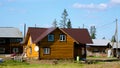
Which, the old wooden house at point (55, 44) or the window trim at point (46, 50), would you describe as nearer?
the old wooden house at point (55, 44)

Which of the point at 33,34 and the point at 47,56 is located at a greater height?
the point at 33,34

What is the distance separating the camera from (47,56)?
60000mm

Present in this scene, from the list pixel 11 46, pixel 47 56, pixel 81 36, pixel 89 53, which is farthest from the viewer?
pixel 89 53

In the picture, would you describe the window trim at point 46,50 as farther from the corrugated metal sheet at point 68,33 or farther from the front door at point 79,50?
the front door at point 79,50

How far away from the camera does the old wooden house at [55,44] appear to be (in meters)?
59.8

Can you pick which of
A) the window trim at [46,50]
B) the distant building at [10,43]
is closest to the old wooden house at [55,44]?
the window trim at [46,50]

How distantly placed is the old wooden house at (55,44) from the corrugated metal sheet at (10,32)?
25.4 meters

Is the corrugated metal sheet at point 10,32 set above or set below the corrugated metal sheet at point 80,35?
above

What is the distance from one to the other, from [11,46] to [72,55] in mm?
30140

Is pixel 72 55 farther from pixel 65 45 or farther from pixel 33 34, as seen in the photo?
pixel 33 34

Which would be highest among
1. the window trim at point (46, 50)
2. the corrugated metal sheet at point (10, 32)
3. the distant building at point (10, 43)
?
the corrugated metal sheet at point (10, 32)

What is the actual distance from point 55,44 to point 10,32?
32129 mm

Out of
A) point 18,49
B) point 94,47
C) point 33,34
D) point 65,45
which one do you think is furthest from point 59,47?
point 94,47

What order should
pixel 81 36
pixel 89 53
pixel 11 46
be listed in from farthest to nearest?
pixel 89 53 → pixel 11 46 → pixel 81 36
